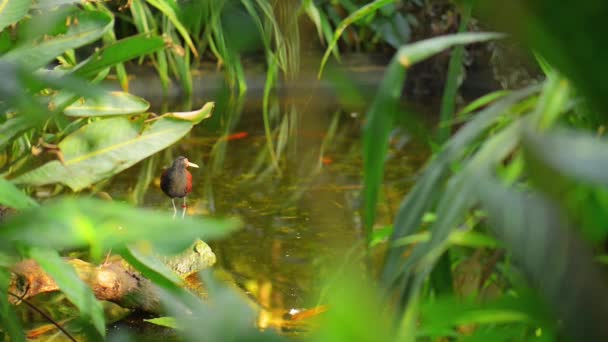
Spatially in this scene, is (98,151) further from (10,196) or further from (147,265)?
(10,196)

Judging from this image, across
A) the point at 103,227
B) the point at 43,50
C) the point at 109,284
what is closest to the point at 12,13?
the point at 43,50

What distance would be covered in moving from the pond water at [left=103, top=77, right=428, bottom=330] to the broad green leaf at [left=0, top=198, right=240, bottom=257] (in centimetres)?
90

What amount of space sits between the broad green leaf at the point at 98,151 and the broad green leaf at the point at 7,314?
15cm

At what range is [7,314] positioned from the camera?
891 millimetres

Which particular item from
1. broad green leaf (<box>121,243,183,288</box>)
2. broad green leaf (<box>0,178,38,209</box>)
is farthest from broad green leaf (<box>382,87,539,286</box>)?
broad green leaf (<box>121,243,183,288</box>)

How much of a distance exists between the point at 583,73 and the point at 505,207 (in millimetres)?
46

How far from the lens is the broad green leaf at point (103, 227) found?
0.24 meters

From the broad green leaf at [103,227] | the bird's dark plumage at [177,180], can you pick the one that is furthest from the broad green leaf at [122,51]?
the bird's dark plumage at [177,180]

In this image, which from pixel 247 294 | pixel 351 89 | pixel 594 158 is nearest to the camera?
pixel 594 158

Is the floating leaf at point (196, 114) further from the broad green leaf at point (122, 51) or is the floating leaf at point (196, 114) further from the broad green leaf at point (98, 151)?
the broad green leaf at point (122, 51)

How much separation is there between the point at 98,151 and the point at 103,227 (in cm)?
82

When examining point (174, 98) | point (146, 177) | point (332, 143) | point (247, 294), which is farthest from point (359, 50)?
point (247, 294)

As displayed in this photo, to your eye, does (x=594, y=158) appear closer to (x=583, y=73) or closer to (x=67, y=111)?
(x=583, y=73)

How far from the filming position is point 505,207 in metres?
0.26
